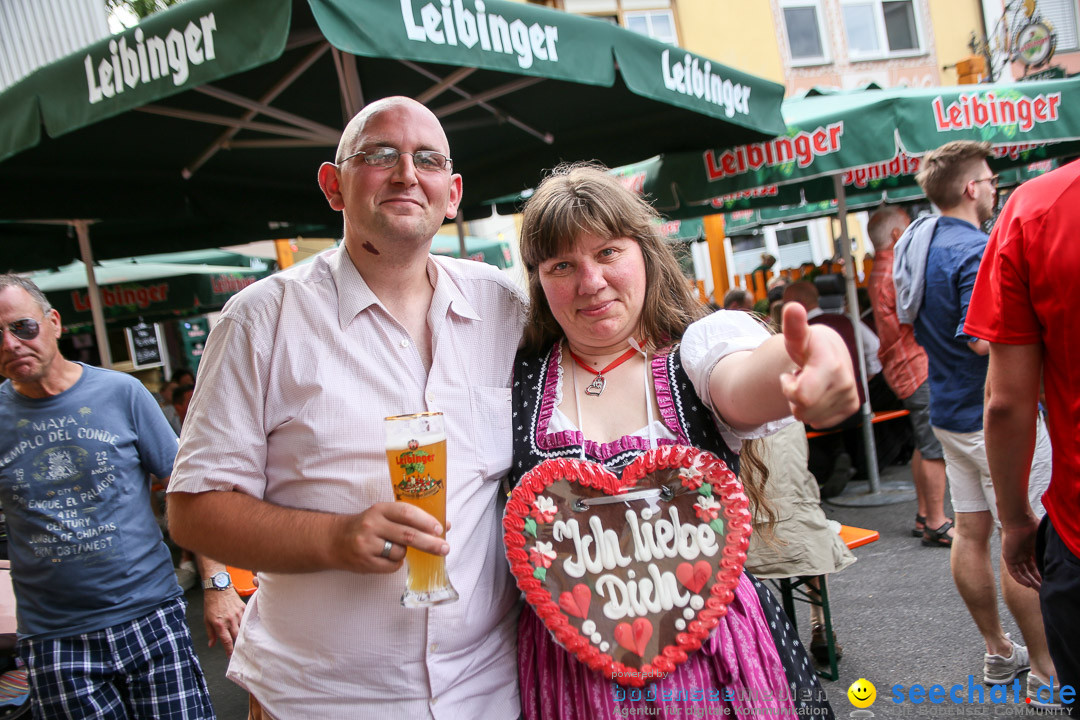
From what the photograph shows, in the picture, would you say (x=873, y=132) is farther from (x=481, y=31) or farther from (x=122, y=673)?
(x=122, y=673)

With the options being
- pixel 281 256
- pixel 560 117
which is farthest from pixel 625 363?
pixel 281 256

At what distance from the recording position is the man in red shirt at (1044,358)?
1.65m

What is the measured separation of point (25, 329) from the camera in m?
2.58

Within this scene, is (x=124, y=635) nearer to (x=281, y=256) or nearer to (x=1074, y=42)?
(x=281, y=256)

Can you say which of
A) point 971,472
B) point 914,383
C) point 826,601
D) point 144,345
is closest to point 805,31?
point 914,383

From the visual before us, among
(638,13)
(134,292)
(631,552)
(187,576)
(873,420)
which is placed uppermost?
(638,13)

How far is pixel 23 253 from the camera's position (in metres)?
5.03

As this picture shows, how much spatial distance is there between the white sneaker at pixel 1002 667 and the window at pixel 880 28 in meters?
15.3

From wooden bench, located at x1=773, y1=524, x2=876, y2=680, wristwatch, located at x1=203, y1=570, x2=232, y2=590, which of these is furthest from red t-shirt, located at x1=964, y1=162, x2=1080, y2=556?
wristwatch, located at x1=203, y1=570, x2=232, y2=590

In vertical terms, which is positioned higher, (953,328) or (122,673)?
(953,328)

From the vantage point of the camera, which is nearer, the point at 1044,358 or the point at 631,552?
the point at 631,552

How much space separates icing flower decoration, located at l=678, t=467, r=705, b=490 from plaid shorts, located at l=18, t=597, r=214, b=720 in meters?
2.09

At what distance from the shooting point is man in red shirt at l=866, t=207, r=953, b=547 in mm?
4676

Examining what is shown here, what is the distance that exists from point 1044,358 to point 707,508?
3.30 ft
